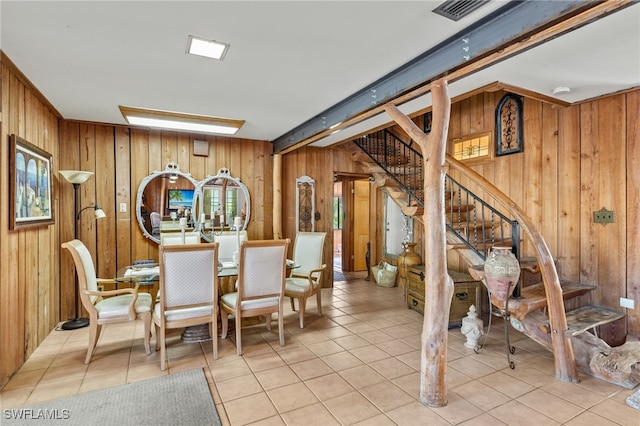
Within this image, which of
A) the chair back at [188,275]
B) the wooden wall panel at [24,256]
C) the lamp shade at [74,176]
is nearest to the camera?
the wooden wall panel at [24,256]

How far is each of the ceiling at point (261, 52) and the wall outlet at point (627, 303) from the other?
1.93 m

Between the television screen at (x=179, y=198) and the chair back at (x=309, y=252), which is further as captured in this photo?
the television screen at (x=179, y=198)

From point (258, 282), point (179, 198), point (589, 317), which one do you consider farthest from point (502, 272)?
point (179, 198)

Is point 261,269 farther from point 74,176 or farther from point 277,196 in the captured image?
point 74,176

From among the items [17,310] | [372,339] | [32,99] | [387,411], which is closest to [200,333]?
[17,310]

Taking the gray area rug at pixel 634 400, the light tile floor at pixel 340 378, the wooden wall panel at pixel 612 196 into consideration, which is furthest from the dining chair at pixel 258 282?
the wooden wall panel at pixel 612 196

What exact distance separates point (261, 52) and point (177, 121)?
2.05m

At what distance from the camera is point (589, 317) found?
2938mm

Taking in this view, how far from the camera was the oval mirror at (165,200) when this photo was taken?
4.41m

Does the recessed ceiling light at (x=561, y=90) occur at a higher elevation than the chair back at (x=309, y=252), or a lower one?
higher

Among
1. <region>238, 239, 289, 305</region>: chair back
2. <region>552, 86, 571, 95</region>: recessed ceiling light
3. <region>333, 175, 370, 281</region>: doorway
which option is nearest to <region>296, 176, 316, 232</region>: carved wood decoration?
<region>333, 175, 370, 281</region>: doorway

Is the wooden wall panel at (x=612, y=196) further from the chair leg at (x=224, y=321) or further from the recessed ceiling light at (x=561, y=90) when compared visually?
the chair leg at (x=224, y=321)

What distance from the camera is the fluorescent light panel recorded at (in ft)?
12.0

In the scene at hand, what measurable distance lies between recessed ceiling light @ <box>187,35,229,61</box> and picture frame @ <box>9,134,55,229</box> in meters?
1.64
